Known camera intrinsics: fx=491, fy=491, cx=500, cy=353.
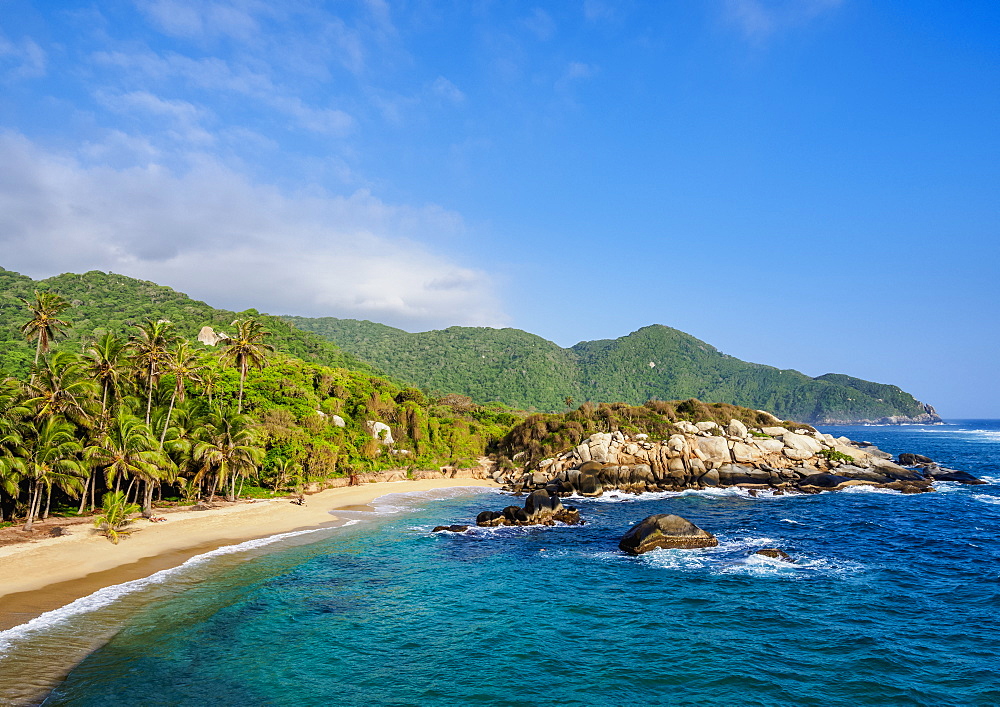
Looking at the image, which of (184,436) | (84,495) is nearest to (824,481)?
(184,436)

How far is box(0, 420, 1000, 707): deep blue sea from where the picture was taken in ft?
57.9

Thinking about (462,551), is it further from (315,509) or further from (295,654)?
(315,509)

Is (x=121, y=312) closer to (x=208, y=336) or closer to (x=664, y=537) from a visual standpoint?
(x=208, y=336)

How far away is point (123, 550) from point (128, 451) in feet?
30.2

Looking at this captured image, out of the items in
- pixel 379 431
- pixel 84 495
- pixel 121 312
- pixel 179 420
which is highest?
pixel 121 312

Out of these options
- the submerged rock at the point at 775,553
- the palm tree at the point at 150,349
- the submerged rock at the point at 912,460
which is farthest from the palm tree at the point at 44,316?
the submerged rock at the point at 912,460

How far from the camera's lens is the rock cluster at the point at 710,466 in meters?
64.2

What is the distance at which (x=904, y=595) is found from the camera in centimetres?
2661

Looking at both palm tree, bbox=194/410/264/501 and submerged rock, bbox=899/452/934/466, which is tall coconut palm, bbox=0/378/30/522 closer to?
palm tree, bbox=194/410/264/501

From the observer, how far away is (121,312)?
11194 cm

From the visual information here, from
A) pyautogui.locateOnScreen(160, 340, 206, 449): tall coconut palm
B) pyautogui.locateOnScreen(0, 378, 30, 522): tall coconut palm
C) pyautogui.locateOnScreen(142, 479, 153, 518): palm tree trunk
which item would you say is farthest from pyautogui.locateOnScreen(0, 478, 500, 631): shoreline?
pyautogui.locateOnScreen(160, 340, 206, 449): tall coconut palm

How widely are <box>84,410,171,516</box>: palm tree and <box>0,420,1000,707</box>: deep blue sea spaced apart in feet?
37.4

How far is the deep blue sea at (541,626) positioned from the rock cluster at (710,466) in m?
25.2

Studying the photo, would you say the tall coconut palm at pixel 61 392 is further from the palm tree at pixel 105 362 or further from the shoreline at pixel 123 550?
the shoreline at pixel 123 550
